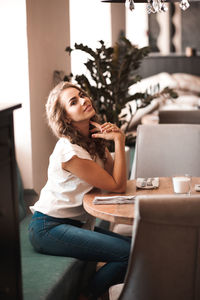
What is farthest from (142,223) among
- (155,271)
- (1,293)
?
(1,293)

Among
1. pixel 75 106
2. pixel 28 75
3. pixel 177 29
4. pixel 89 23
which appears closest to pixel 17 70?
pixel 28 75

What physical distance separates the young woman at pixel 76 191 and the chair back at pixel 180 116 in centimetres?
186

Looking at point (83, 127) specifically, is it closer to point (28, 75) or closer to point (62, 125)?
point (62, 125)

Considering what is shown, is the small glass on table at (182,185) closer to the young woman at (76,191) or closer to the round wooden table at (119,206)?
the round wooden table at (119,206)

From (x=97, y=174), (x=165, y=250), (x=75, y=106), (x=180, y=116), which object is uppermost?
(x=75, y=106)

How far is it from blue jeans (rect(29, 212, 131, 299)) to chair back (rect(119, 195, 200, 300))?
0.65m

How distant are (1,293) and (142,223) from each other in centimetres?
58

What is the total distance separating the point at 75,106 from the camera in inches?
119

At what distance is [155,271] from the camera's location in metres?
2.02

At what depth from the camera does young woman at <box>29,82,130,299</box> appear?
2777 mm

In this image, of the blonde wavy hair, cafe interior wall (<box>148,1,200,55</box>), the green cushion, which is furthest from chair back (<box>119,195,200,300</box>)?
cafe interior wall (<box>148,1,200,55</box>)

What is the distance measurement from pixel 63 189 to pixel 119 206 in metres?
0.38

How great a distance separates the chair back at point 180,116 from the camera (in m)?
4.82

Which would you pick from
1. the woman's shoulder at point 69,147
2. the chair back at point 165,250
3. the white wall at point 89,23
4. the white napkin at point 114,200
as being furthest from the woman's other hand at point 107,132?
the white wall at point 89,23
